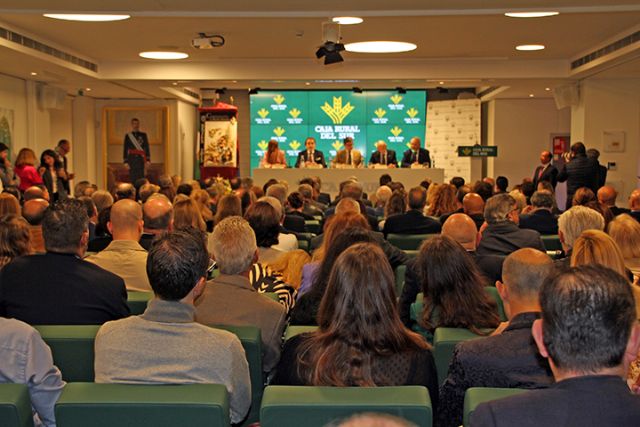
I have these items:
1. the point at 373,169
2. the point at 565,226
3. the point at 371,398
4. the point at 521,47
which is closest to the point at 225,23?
the point at 521,47

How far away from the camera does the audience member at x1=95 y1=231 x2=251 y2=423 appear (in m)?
2.77

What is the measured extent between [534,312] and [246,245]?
5.00ft

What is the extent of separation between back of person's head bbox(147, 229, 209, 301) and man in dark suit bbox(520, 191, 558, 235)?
567 centimetres

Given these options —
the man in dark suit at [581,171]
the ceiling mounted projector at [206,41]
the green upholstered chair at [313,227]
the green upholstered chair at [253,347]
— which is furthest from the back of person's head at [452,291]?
the man in dark suit at [581,171]

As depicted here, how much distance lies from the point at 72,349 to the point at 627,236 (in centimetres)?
338

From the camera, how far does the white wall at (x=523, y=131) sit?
64.8 feet

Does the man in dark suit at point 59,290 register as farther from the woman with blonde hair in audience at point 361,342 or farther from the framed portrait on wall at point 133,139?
the framed portrait on wall at point 133,139

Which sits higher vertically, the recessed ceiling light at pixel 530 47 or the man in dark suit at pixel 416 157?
the recessed ceiling light at pixel 530 47

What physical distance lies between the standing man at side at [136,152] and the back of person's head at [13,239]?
48.8ft

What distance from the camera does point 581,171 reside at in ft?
41.3

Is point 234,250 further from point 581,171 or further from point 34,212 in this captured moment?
point 581,171

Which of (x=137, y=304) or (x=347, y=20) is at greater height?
(x=347, y=20)

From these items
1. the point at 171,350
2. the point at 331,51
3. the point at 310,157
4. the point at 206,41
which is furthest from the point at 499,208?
the point at 310,157

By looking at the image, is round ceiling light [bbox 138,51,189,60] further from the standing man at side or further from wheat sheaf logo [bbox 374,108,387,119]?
wheat sheaf logo [bbox 374,108,387,119]
